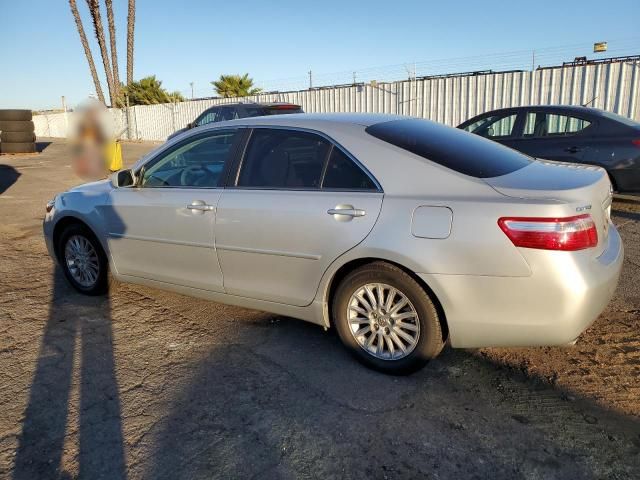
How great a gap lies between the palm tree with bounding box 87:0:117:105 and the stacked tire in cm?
1157

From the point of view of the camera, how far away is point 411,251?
9.29 ft

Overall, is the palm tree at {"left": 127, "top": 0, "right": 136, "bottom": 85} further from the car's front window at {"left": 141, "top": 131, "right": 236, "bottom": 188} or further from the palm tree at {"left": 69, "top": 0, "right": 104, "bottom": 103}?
the car's front window at {"left": 141, "top": 131, "right": 236, "bottom": 188}

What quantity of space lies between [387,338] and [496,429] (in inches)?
31.6

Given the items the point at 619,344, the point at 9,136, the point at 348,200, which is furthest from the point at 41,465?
the point at 9,136

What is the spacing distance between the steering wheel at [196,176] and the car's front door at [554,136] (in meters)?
5.34

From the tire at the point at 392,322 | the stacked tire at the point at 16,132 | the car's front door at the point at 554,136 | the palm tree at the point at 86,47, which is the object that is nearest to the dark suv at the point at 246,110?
the car's front door at the point at 554,136

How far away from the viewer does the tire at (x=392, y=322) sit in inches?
115

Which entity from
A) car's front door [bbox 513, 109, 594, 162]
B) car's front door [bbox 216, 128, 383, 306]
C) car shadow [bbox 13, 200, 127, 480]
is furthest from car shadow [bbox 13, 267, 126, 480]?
car's front door [bbox 513, 109, 594, 162]

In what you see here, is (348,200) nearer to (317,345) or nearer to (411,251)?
(411,251)

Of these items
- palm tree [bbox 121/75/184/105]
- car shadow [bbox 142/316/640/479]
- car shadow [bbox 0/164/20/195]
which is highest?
palm tree [bbox 121/75/184/105]

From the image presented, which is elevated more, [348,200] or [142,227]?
[348,200]

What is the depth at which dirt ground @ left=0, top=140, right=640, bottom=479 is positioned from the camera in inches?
93.7

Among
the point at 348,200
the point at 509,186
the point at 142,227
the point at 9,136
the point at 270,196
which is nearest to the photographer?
the point at 509,186

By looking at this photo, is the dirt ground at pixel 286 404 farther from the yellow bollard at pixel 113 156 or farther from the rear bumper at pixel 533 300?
the yellow bollard at pixel 113 156
